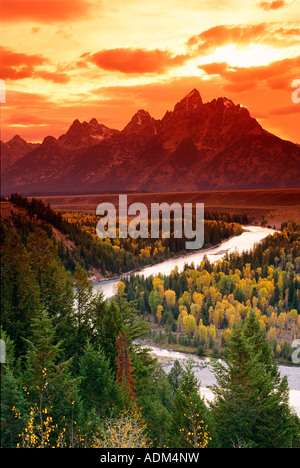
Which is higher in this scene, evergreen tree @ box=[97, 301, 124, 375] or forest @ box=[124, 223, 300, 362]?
evergreen tree @ box=[97, 301, 124, 375]

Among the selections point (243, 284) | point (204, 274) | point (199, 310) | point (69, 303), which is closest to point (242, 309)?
point (199, 310)

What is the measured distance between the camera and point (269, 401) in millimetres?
32531

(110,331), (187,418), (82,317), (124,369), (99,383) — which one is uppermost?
(82,317)

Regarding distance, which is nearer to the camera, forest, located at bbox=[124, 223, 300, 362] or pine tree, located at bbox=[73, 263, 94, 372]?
pine tree, located at bbox=[73, 263, 94, 372]

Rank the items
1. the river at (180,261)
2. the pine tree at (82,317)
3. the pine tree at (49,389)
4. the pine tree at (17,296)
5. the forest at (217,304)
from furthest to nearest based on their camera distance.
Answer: the river at (180,261)
the forest at (217,304)
the pine tree at (82,317)
the pine tree at (17,296)
the pine tree at (49,389)

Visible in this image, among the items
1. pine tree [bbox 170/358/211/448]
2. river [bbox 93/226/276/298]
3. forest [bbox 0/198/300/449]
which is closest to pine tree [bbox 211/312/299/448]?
forest [bbox 0/198/300/449]

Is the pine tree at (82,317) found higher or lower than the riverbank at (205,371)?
higher

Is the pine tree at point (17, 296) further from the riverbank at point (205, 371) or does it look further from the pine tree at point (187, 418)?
the riverbank at point (205, 371)

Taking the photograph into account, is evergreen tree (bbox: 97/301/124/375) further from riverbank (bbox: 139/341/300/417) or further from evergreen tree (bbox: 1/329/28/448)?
riverbank (bbox: 139/341/300/417)

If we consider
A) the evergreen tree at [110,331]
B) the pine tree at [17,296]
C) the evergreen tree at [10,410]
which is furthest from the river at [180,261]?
the evergreen tree at [10,410]

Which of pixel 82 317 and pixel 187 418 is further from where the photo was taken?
pixel 82 317

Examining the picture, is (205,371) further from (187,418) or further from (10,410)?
(10,410)

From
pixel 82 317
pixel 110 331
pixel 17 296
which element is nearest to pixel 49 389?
pixel 17 296
